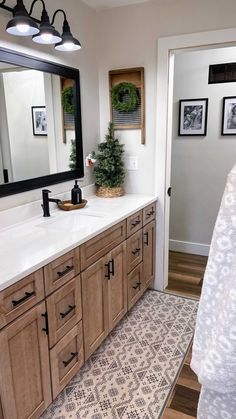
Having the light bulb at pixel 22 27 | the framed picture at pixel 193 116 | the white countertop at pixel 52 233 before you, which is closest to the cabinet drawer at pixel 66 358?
the white countertop at pixel 52 233

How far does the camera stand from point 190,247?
3801mm

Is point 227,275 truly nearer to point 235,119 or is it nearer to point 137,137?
point 137,137

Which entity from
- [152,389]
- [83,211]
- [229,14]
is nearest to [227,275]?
[152,389]

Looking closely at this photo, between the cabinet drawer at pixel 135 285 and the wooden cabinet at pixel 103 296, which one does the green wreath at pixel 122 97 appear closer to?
the wooden cabinet at pixel 103 296

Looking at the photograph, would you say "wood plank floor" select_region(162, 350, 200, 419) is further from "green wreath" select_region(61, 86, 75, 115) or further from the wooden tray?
"green wreath" select_region(61, 86, 75, 115)

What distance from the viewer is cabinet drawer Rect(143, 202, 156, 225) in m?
2.57

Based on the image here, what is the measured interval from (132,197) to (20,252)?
1.39m

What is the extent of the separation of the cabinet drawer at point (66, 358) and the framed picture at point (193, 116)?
2509 mm

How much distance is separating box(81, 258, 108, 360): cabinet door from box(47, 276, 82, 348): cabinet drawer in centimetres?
7

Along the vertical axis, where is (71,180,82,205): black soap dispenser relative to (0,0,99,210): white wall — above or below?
below

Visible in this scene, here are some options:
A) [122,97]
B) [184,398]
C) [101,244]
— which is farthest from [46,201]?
[184,398]

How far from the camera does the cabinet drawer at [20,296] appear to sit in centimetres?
125

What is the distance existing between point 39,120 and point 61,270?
1.12 metres

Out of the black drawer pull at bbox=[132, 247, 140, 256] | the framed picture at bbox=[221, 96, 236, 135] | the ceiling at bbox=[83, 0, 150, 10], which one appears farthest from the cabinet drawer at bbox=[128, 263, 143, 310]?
the ceiling at bbox=[83, 0, 150, 10]
